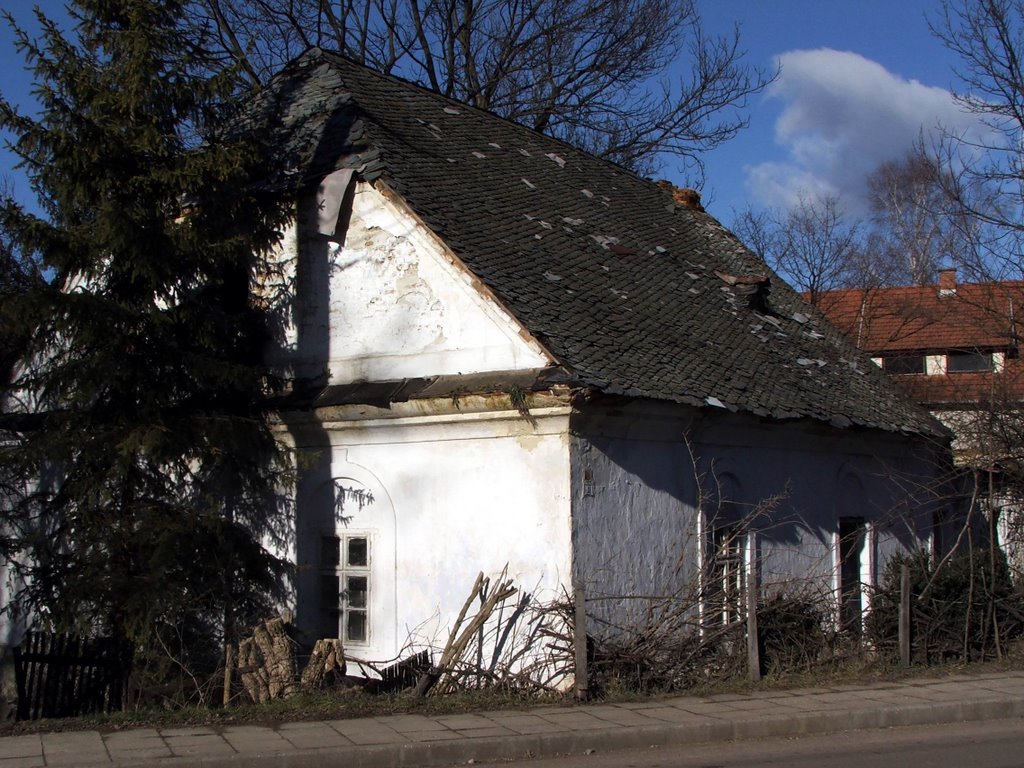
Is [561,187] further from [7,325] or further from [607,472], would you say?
[7,325]

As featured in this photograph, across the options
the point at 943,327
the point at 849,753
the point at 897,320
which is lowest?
the point at 849,753

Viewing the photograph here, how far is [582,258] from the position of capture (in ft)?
48.3

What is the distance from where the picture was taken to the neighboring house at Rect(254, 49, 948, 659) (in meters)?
11.6

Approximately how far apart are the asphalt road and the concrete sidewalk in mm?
149

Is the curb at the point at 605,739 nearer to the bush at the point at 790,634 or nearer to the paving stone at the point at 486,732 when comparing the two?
the paving stone at the point at 486,732

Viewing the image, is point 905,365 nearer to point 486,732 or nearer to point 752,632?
point 752,632

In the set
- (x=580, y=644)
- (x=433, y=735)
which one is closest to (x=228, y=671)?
(x=433, y=735)

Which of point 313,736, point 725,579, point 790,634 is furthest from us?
point 725,579

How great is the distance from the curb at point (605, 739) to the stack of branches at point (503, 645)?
60.9 inches

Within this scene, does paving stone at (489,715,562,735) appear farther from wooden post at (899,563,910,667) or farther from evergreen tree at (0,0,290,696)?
wooden post at (899,563,910,667)

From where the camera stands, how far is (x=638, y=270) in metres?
15.7

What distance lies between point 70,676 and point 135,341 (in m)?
3.41

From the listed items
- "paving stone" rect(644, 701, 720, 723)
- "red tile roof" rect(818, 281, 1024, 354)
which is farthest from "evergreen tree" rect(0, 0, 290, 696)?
"red tile roof" rect(818, 281, 1024, 354)

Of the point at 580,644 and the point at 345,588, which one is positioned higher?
the point at 345,588
